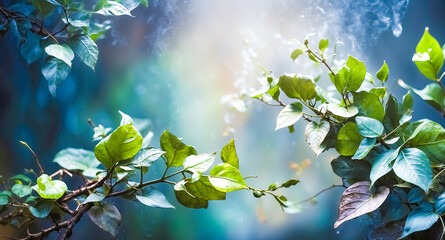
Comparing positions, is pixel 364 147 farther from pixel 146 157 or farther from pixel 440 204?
pixel 146 157

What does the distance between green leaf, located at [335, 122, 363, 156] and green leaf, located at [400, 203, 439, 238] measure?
17 centimetres

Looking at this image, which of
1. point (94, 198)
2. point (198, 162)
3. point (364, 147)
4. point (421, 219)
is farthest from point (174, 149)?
point (421, 219)

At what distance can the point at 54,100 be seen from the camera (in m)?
1.12

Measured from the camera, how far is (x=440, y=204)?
69 cm

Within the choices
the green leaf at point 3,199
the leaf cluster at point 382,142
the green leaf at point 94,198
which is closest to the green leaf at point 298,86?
the leaf cluster at point 382,142

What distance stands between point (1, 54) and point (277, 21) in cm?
85

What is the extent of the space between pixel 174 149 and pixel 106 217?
21 cm

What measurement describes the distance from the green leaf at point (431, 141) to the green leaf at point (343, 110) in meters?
0.12

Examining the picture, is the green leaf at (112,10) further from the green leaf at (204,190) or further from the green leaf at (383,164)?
the green leaf at (383,164)

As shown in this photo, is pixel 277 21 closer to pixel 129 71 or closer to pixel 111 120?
pixel 129 71

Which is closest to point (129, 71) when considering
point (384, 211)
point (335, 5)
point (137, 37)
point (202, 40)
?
point (137, 37)

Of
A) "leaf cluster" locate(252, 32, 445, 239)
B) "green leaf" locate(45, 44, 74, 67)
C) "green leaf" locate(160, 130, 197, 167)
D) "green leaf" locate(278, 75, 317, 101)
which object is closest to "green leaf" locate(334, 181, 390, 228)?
"leaf cluster" locate(252, 32, 445, 239)

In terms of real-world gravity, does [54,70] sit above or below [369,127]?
below

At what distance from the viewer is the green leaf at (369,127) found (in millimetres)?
724
